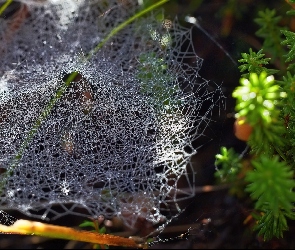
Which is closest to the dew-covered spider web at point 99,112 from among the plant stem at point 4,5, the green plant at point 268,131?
the plant stem at point 4,5

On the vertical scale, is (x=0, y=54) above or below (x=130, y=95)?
above

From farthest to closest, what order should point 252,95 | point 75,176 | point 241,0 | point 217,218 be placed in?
point 241,0, point 217,218, point 75,176, point 252,95

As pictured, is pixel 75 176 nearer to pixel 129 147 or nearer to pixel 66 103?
pixel 129 147

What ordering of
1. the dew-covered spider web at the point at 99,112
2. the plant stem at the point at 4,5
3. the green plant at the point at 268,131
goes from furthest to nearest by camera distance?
the plant stem at the point at 4,5
the dew-covered spider web at the point at 99,112
the green plant at the point at 268,131

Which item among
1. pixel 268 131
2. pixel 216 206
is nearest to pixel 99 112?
pixel 216 206

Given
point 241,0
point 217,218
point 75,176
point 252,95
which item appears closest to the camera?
point 252,95

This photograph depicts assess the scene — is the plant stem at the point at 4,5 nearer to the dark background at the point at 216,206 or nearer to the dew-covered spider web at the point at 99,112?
the dew-covered spider web at the point at 99,112

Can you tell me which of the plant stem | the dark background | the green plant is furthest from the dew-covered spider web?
the green plant

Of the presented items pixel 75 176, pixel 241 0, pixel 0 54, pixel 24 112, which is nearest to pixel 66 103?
pixel 24 112

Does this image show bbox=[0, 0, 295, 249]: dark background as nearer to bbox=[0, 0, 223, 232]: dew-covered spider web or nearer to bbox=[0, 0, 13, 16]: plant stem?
bbox=[0, 0, 223, 232]: dew-covered spider web
